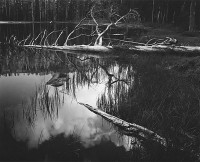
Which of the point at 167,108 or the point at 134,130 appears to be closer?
the point at 134,130

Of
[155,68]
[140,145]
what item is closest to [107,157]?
[140,145]

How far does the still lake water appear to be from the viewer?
3.84 m

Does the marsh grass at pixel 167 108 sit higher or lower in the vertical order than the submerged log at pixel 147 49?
lower

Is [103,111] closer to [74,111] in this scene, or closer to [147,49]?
[74,111]

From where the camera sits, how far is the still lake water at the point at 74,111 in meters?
3.84

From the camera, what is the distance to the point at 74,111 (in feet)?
18.3

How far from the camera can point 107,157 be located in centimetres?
375

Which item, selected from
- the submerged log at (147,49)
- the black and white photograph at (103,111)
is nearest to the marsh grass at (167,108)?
the black and white photograph at (103,111)

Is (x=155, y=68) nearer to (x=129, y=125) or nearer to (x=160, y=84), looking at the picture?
(x=160, y=84)

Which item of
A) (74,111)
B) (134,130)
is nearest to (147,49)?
(74,111)

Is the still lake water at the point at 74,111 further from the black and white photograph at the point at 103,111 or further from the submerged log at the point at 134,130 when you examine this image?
the submerged log at the point at 134,130

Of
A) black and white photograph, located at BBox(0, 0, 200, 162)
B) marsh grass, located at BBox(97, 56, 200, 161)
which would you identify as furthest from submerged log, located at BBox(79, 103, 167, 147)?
marsh grass, located at BBox(97, 56, 200, 161)

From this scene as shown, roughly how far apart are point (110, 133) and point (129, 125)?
42 cm

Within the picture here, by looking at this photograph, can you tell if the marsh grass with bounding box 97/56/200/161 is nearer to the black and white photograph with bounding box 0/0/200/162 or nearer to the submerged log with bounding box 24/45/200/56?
the black and white photograph with bounding box 0/0/200/162
